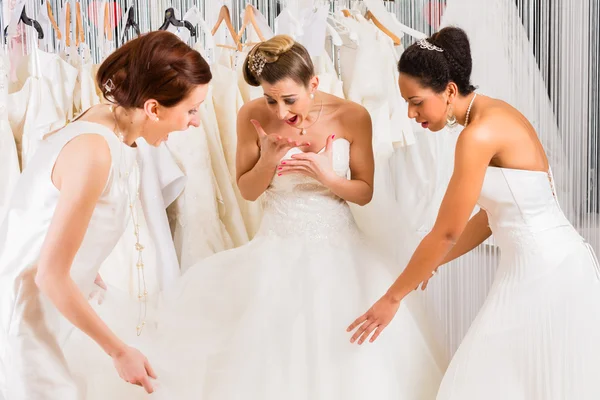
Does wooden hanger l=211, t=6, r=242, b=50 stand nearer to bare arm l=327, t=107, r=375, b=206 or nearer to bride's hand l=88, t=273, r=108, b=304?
bare arm l=327, t=107, r=375, b=206

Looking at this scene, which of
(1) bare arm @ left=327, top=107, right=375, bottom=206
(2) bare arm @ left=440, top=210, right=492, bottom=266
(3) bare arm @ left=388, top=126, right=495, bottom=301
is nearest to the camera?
(3) bare arm @ left=388, top=126, right=495, bottom=301

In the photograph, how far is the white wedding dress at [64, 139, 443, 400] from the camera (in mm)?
1559

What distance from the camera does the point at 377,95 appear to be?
2.06 m

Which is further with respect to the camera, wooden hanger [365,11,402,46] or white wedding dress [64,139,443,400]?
wooden hanger [365,11,402,46]

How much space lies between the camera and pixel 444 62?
1426 millimetres

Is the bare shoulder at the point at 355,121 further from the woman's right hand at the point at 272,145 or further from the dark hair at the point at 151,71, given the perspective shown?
the dark hair at the point at 151,71

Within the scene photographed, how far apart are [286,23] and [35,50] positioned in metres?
0.85

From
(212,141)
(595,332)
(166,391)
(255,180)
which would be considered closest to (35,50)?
(212,141)

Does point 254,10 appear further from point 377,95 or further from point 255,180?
point 255,180

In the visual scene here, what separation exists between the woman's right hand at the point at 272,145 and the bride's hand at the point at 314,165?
4cm

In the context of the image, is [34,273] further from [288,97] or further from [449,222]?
[449,222]

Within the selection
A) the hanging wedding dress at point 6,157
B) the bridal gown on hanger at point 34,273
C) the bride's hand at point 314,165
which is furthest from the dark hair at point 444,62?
the hanging wedding dress at point 6,157

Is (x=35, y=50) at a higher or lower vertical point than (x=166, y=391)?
higher

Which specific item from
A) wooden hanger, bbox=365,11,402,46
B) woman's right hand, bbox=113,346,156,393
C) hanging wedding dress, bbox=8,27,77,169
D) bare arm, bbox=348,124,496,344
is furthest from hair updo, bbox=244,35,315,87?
hanging wedding dress, bbox=8,27,77,169
